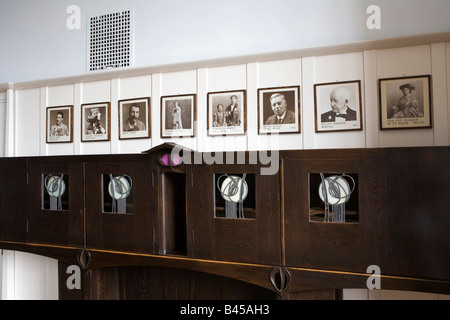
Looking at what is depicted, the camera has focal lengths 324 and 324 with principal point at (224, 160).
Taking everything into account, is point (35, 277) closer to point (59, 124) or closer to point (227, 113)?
point (59, 124)

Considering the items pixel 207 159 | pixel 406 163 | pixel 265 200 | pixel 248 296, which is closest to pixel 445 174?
pixel 406 163

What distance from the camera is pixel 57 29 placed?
10.3 ft

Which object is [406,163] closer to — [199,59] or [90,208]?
[199,59]

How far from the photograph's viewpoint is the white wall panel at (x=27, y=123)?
3078 millimetres

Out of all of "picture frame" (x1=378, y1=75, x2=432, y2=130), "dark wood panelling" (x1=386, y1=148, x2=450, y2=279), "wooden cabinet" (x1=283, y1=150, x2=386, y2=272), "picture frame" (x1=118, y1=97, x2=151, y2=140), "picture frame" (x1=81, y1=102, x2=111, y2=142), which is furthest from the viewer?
"picture frame" (x1=81, y1=102, x2=111, y2=142)

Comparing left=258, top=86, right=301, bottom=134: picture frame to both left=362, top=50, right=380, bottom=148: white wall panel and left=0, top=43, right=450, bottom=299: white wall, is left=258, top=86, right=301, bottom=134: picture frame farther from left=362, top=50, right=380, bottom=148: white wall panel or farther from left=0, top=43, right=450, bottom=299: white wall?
left=362, top=50, right=380, bottom=148: white wall panel

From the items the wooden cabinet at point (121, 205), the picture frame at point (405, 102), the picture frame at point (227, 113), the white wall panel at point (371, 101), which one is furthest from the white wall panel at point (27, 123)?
the picture frame at point (405, 102)

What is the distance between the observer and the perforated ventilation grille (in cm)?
289

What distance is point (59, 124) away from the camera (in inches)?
118

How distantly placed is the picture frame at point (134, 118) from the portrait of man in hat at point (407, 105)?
1835mm

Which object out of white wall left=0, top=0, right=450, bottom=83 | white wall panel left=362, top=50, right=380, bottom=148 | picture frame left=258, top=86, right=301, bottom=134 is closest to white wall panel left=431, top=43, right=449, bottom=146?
white wall left=0, top=0, right=450, bottom=83

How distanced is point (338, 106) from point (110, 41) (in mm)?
2069

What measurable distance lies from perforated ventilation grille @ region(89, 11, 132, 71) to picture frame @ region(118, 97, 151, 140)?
1.35 ft

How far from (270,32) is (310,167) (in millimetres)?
1195
